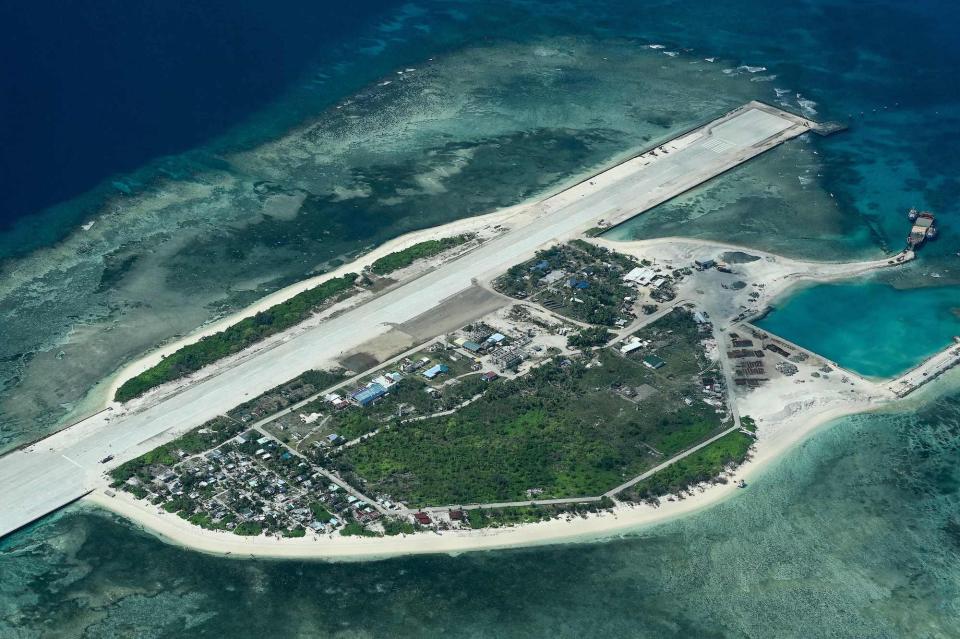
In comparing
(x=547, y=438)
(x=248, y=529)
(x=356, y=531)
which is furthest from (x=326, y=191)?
(x=356, y=531)

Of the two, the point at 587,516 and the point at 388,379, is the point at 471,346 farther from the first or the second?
the point at 587,516

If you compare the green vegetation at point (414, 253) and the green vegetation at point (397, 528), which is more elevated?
the green vegetation at point (414, 253)

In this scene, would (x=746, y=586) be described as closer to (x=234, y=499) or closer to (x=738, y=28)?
(x=234, y=499)

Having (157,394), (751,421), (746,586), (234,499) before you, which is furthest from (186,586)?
(751,421)

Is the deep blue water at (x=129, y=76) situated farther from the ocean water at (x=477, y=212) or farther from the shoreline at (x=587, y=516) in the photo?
the shoreline at (x=587, y=516)

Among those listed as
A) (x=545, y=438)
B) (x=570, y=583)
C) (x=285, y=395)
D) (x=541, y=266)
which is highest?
(x=541, y=266)

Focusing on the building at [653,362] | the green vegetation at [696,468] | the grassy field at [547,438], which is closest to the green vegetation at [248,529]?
the grassy field at [547,438]

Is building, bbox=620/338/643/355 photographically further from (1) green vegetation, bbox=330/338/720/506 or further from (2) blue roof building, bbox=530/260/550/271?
(2) blue roof building, bbox=530/260/550/271
